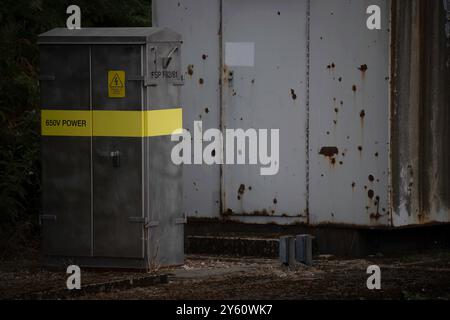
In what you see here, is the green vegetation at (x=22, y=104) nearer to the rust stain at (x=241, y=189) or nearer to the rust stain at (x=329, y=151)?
the rust stain at (x=241, y=189)

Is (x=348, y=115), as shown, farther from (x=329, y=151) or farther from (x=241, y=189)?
(x=241, y=189)

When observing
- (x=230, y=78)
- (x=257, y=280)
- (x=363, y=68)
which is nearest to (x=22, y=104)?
(x=230, y=78)

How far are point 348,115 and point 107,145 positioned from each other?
7.65ft

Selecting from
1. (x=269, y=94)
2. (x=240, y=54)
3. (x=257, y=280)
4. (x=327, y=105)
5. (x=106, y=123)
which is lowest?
(x=257, y=280)

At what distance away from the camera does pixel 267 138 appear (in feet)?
37.3

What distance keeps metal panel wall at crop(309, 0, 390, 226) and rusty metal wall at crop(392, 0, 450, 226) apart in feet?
0.42

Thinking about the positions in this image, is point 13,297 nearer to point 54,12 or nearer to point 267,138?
point 267,138

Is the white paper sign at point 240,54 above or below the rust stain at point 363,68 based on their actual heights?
above

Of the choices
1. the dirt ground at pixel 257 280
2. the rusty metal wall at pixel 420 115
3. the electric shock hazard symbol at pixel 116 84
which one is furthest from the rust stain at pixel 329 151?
the electric shock hazard symbol at pixel 116 84

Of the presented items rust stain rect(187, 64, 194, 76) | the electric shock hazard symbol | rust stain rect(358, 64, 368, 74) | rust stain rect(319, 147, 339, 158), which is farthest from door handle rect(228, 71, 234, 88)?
the electric shock hazard symbol

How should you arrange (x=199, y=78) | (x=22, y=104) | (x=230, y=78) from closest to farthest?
(x=230, y=78) → (x=199, y=78) → (x=22, y=104)

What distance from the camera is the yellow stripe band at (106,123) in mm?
9969

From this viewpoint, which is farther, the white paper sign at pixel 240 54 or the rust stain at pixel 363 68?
the white paper sign at pixel 240 54

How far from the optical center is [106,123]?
32.9 ft
